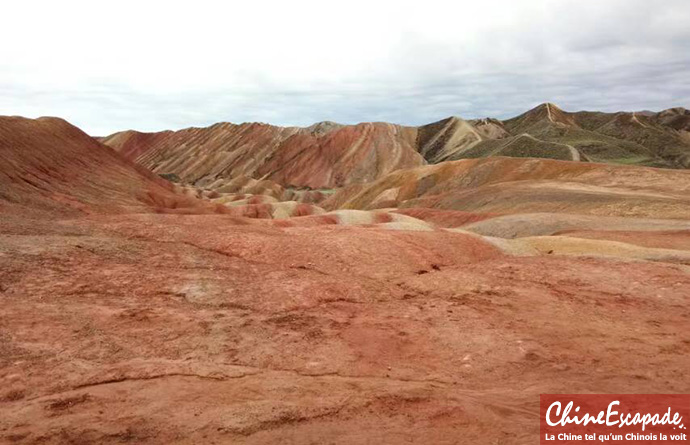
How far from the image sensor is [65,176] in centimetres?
4338

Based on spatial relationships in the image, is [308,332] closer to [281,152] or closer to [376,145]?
[376,145]

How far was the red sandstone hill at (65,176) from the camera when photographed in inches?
1250

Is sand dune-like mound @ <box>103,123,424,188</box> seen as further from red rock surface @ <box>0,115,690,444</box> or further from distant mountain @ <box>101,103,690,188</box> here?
red rock surface @ <box>0,115,690,444</box>

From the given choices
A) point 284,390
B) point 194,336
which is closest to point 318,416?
point 284,390

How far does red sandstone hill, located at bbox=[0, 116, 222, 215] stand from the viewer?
3175 cm

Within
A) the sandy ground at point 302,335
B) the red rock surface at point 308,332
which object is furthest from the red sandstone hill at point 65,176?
the sandy ground at point 302,335

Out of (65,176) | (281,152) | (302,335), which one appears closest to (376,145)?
(281,152)

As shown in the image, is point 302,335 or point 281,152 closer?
point 302,335

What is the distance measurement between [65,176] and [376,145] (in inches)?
3747

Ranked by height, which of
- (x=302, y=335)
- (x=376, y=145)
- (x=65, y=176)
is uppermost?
(x=376, y=145)

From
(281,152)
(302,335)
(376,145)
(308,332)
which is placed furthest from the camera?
(281,152)

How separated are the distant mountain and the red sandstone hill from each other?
231ft

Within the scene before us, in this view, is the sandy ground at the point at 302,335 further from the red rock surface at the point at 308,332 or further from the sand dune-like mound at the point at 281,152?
the sand dune-like mound at the point at 281,152

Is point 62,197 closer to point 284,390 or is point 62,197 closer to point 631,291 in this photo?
A: point 284,390
